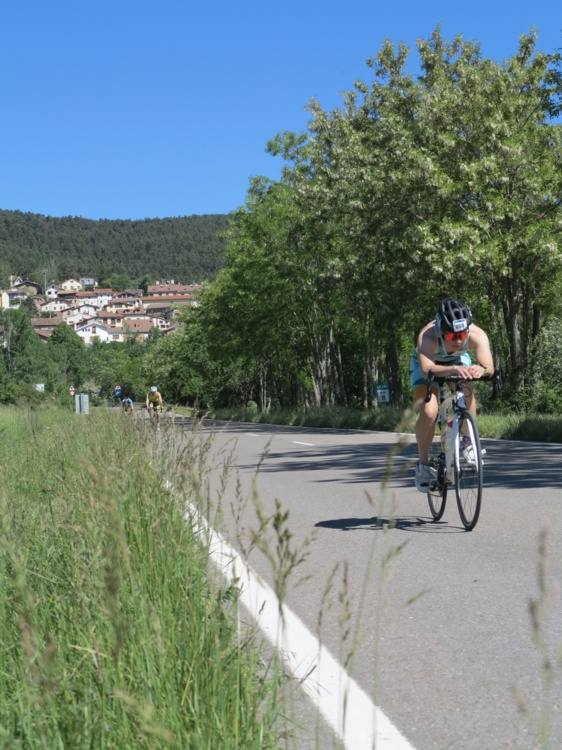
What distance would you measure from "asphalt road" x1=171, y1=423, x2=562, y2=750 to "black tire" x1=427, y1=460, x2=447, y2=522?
104mm

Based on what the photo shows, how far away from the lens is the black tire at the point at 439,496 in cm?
858

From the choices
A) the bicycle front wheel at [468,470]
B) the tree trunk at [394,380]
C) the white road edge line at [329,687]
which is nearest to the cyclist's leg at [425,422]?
the bicycle front wheel at [468,470]

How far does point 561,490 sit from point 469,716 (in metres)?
7.54

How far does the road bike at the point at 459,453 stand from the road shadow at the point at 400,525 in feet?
0.64

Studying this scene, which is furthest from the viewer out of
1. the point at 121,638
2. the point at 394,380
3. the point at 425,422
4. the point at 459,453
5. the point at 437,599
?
the point at 394,380

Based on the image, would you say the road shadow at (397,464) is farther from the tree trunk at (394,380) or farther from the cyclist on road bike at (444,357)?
the tree trunk at (394,380)

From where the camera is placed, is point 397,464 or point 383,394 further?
point 383,394

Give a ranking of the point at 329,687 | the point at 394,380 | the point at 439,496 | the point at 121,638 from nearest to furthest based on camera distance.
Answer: the point at 121,638, the point at 329,687, the point at 439,496, the point at 394,380

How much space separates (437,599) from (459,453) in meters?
2.41

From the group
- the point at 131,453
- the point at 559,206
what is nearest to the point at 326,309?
the point at 559,206

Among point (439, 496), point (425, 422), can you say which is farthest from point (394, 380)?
point (425, 422)

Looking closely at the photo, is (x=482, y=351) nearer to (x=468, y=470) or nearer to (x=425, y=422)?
(x=425, y=422)

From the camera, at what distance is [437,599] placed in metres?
5.97

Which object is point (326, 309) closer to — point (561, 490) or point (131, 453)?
point (561, 490)
